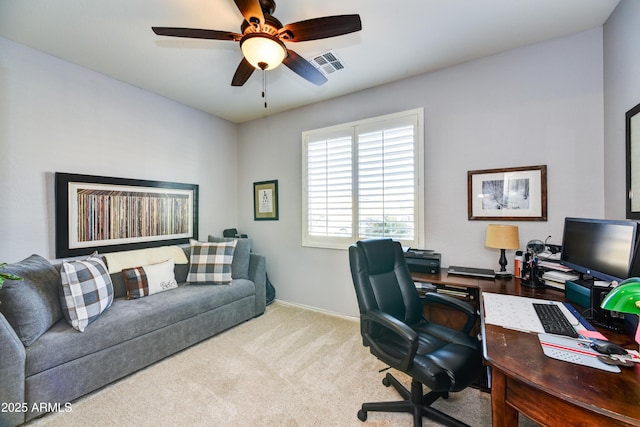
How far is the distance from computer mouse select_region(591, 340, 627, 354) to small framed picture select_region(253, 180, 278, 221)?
328 centimetres

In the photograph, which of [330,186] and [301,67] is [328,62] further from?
[330,186]

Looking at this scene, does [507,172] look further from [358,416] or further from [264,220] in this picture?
[264,220]

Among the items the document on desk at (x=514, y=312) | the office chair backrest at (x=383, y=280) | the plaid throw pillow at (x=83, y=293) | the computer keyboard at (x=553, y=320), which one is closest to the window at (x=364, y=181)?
the office chair backrest at (x=383, y=280)

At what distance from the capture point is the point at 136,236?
116 inches

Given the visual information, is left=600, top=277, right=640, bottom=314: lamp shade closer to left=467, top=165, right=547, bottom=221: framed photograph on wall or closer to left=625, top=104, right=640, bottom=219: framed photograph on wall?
left=625, top=104, right=640, bottom=219: framed photograph on wall

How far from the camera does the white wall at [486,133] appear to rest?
6.75 ft

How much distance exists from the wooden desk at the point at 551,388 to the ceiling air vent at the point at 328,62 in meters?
2.41

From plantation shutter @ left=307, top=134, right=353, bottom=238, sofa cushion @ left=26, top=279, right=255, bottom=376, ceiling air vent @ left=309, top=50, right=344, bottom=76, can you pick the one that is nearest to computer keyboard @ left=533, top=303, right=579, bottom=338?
plantation shutter @ left=307, top=134, right=353, bottom=238

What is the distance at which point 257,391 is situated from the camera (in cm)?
193

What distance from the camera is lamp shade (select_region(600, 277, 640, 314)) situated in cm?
87

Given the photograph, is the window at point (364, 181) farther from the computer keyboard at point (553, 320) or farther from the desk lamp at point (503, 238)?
the computer keyboard at point (553, 320)

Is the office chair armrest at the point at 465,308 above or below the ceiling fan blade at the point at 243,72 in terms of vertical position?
below

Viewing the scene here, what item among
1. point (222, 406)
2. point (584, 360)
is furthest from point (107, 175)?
point (584, 360)

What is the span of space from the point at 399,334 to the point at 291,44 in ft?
7.77
